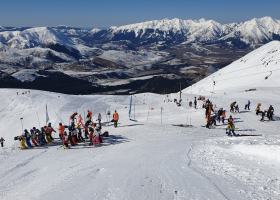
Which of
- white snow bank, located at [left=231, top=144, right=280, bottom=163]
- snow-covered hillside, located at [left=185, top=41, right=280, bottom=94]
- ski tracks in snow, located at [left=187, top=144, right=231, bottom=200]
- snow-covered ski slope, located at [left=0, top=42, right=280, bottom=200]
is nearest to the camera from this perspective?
ski tracks in snow, located at [left=187, top=144, right=231, bottom=200]

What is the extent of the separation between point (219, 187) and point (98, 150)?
1278 centimetres

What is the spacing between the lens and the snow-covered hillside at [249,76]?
10628 centimetres

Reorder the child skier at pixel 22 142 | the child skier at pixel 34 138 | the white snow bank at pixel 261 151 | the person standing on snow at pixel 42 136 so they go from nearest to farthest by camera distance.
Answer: the white snow bank at pixel 261 151, the child skier at pixel 22 142, the child skier at pixel 34 138, the person standing on snow at pixel 42 136

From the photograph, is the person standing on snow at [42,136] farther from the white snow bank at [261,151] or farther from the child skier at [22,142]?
the white snow bank at [261,151]

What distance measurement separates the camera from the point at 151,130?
123 feet

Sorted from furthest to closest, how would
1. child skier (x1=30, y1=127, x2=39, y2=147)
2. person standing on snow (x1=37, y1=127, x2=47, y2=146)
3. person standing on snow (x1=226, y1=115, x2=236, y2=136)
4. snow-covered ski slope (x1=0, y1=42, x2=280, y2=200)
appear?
person standing on snow (x1=226, y1=115, x2=236, y2=136) < person standing on snow (x1=37, y1=127, x2=47, y2=146) < child skier (x1=30, y1=127, x2=39, y2=147) < snow-covered ski slope (x1=0, y1=42, x2=280, y2=200)

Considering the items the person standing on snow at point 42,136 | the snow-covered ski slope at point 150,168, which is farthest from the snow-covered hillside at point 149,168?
the person standing on snow at point 42,136

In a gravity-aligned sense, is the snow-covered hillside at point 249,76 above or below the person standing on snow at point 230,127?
above

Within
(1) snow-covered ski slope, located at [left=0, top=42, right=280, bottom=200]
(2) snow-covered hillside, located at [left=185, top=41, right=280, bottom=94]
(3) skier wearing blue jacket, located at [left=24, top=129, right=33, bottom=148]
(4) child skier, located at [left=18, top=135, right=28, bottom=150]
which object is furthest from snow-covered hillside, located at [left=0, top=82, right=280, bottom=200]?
(2) snow-covered hillside, located at [left=185, top=41, right=280, bottom=94]

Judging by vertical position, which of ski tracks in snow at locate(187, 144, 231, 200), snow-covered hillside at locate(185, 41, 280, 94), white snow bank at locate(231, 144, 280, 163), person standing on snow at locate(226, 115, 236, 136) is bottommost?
ski tracks in snow at locate(187, 144, 231, 200)

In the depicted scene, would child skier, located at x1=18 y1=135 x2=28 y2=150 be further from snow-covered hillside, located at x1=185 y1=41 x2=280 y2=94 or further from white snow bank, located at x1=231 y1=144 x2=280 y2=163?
snow-covered hillside, located at x1=185 y1=41 x2=280 y2=94

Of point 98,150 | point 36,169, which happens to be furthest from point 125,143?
point 36,169

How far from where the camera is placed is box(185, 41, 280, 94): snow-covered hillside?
106m

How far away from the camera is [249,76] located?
127m
